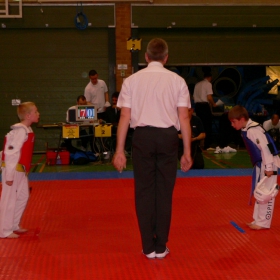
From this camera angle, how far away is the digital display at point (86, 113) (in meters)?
11.2

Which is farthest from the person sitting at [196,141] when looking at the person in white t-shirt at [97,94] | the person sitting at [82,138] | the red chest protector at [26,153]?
the red chest protector at [26,153]

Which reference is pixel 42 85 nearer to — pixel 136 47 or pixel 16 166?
pixel 136 47

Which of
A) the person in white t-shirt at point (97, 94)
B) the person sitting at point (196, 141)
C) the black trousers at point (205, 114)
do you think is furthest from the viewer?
the black trousers at point (205, 114)

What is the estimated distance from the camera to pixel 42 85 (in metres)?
14.1

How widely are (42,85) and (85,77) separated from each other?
3.78 ft

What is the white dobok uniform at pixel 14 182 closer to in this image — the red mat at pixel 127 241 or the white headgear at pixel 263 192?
the red mat at pixel 127 241

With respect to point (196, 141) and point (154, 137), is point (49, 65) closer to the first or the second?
point (196, 141)

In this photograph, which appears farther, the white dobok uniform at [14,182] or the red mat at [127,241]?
the white dobok uniform at [14,182]

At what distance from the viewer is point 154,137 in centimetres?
443

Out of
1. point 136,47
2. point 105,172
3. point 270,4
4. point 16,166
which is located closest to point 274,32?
point 270,4

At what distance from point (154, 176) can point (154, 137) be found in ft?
1.11

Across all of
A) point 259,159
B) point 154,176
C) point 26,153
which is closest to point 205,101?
point 259,159

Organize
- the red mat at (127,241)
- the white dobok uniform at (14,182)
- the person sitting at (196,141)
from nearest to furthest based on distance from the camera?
the red mat at (127,241) < the white dobok uniform at (14,182) < the person sitting at (196,141)

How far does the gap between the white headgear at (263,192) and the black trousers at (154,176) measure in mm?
1264
